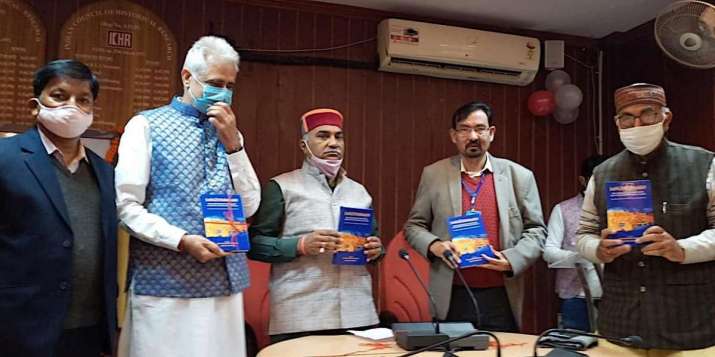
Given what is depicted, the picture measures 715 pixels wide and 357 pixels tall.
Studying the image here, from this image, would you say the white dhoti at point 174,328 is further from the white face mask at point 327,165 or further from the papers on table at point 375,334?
the white face mask at point 327,165

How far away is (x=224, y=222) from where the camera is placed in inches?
77.6

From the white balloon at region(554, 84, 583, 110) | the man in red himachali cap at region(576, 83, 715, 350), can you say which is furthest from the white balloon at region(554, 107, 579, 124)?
the man in red himachali cap at region(576, 83, 715, 350)

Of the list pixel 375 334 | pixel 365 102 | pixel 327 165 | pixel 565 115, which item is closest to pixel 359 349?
pixel 375 334

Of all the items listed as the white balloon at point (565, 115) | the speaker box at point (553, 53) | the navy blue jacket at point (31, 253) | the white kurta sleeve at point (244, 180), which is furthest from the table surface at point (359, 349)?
the speaker box at point (553, 53)

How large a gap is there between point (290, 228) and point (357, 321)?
0.47 m

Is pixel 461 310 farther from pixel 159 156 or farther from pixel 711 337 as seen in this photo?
pixel 159 156

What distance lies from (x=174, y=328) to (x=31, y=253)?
46cm

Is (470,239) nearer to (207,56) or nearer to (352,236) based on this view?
(352,236)

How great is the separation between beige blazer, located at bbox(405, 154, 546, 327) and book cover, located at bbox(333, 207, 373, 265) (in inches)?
17.6

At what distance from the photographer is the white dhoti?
6.27 ft

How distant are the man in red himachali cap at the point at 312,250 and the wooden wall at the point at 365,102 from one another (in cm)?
148

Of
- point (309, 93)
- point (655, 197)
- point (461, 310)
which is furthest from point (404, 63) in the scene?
point (655, 197)

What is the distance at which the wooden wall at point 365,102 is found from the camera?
4.14 meters

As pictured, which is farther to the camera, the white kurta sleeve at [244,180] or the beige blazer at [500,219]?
the beige blazer at [500,219]
